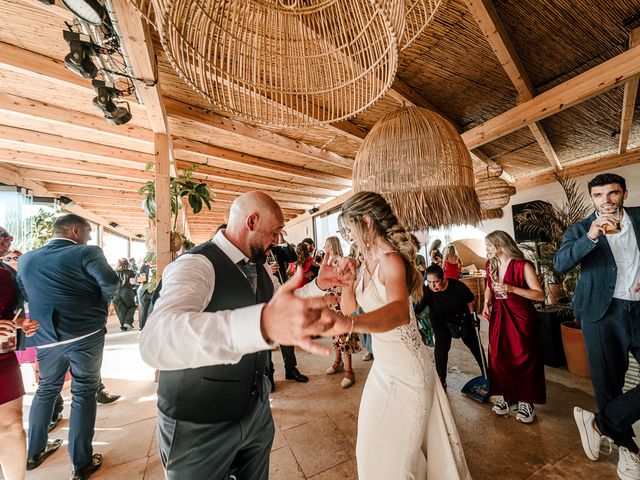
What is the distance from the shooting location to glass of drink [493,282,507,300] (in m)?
2.50

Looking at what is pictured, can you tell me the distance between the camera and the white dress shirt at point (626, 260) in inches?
71.4

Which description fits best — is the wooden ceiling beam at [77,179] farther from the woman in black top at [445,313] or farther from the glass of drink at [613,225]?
the glass of drink at [613,225]

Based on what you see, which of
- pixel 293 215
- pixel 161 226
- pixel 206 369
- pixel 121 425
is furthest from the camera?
pixel 293 215

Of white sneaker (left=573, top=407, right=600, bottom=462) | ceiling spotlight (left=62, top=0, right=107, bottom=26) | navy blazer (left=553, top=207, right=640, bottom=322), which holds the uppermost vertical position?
ceiling spotlight (left=62, top=0, right=107, bottom=26)

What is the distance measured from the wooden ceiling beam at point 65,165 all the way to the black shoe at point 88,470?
4954mm

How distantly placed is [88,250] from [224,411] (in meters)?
1.96

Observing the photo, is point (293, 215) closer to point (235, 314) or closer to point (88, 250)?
point (88, 250)

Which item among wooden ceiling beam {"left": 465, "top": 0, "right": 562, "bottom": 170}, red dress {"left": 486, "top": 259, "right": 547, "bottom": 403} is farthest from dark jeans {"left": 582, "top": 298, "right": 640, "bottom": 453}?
wooden ceiling beam {"left": 465, "top": 0, "right": 562, "bottom": 170}

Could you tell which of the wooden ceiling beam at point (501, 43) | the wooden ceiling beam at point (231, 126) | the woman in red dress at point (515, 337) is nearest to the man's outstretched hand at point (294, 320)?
the woman in red dress at point (515, 337)

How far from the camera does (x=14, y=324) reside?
5.39ft

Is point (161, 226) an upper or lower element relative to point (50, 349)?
upper

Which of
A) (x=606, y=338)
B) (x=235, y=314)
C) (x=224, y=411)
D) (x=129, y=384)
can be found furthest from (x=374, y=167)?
(x=129, y=384)

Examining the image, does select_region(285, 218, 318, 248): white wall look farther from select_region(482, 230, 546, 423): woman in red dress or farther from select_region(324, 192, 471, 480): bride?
select_region(324, 192, 471, 480): bride

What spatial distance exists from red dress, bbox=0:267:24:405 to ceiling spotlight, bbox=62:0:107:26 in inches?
68.6
